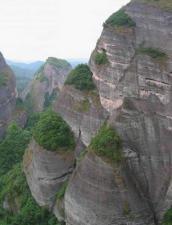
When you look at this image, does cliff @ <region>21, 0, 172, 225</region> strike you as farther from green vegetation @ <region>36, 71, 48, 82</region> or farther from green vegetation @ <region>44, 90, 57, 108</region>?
green vegetation @ <region>36, 71, 48, 82</region>

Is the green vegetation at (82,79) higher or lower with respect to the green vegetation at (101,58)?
lower

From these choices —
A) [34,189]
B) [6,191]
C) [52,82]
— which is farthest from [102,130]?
[52,82]

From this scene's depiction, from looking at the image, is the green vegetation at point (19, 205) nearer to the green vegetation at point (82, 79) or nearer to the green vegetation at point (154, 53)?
the green vegetation at point (82, 79)

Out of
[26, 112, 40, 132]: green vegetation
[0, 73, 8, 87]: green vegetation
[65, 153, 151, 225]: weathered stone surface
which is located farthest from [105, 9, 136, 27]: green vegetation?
[26, 112, 40, 132]: green vegetation

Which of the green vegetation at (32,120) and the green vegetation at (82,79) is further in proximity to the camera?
the green vegetation at (32,120)

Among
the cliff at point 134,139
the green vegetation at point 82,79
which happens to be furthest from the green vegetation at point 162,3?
the green vegetation at point 82,79

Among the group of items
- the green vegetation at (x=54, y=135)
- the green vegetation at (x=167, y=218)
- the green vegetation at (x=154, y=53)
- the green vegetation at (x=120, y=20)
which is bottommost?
the green vegetation at (x=167, y=218)

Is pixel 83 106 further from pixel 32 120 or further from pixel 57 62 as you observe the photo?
pixel 57 62
